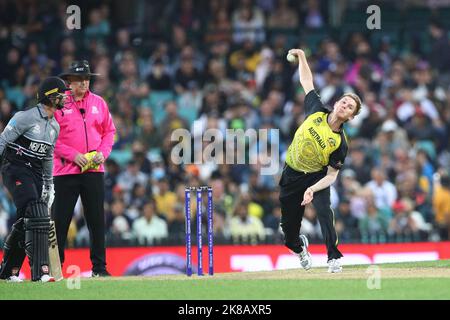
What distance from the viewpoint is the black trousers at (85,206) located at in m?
14.2

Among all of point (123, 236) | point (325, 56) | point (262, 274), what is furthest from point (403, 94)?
point (262, 274)

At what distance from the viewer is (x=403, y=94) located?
23250 millimetres

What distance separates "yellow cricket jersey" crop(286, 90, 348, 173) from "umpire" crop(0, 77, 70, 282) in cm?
265

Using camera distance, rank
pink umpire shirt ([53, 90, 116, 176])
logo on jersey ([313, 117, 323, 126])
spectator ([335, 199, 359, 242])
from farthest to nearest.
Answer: spectator ([335, 199, 359, 242]) → pink umpire shirt ([53, 90, 116, 176]) → logo on jersey ([313, 117, 323, 126])

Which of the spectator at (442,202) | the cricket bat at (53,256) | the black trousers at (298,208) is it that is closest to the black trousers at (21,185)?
the cricket bat at (53,256)

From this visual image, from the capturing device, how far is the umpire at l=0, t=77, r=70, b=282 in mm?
13164

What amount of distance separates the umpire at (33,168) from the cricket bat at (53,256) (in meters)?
0.29

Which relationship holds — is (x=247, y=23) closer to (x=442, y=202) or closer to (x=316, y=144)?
(x=442, y=202)

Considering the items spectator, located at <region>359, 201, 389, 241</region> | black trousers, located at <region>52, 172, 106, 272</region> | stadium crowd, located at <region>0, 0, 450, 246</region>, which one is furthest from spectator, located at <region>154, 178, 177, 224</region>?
black trousers, located at <region>52, 172, 106, 272</region>

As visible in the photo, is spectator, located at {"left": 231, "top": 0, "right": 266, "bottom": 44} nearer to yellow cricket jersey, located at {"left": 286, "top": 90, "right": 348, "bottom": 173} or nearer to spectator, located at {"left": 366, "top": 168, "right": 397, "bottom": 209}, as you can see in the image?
spectator, located at {"left": 366, "top": 168, "right": 397, "bottom": 209}

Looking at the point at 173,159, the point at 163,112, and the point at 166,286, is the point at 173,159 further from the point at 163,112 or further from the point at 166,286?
the point at 166,286

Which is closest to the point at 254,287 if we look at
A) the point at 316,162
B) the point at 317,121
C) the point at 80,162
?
the point at 316,162

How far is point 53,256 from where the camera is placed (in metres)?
13.7

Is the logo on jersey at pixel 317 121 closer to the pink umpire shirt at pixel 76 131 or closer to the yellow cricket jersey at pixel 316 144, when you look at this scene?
the yellow cricket jersey at pixel 316 144
